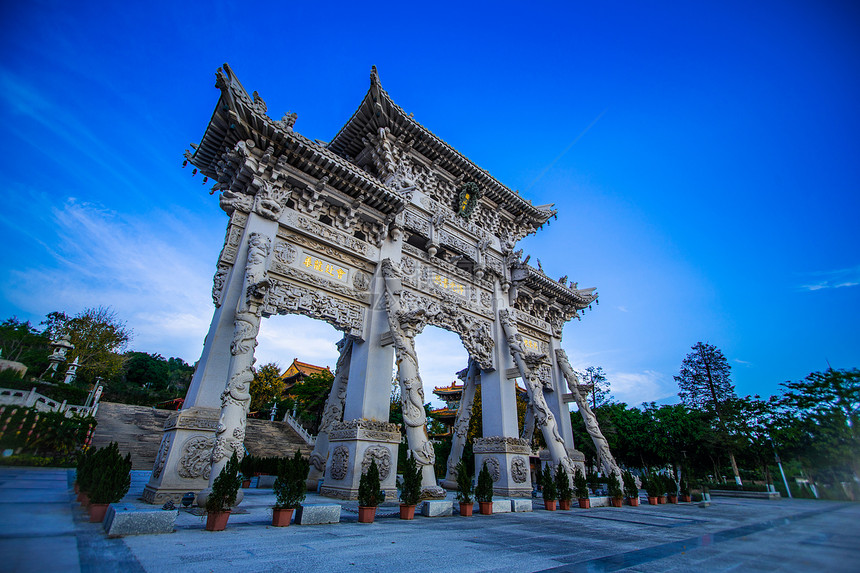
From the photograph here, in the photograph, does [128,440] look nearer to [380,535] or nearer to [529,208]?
[380,535]

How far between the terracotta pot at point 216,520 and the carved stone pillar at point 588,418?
11606 millimetres

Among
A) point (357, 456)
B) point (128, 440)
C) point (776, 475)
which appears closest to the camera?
point (357, 456)

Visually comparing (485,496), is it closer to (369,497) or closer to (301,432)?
(369,497)

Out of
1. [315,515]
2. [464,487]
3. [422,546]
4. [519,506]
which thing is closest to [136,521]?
[315,515]

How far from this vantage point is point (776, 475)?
23781 millimetres

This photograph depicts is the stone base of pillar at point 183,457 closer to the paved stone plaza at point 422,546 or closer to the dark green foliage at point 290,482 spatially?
the paved stone plaza at point 422,546

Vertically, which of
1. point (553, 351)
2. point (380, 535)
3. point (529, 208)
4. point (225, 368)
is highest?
point (529, 208)

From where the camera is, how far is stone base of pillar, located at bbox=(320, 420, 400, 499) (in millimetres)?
8547

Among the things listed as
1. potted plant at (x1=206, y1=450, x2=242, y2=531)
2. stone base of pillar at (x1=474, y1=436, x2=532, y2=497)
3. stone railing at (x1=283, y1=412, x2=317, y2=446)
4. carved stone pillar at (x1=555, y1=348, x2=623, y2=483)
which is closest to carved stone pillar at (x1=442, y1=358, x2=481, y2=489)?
stone base of pillar at (x1=474, y1=436, x2=532, y2=497)

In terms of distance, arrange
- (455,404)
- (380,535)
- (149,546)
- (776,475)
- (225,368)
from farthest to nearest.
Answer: (455,404) < (776,475) < (225,368) < (380,535) < (149,546)

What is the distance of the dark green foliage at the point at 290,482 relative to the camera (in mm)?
5312

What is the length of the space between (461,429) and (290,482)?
9.36 meters

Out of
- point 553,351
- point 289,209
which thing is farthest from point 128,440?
point 553,351

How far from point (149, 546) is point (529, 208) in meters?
15.9
